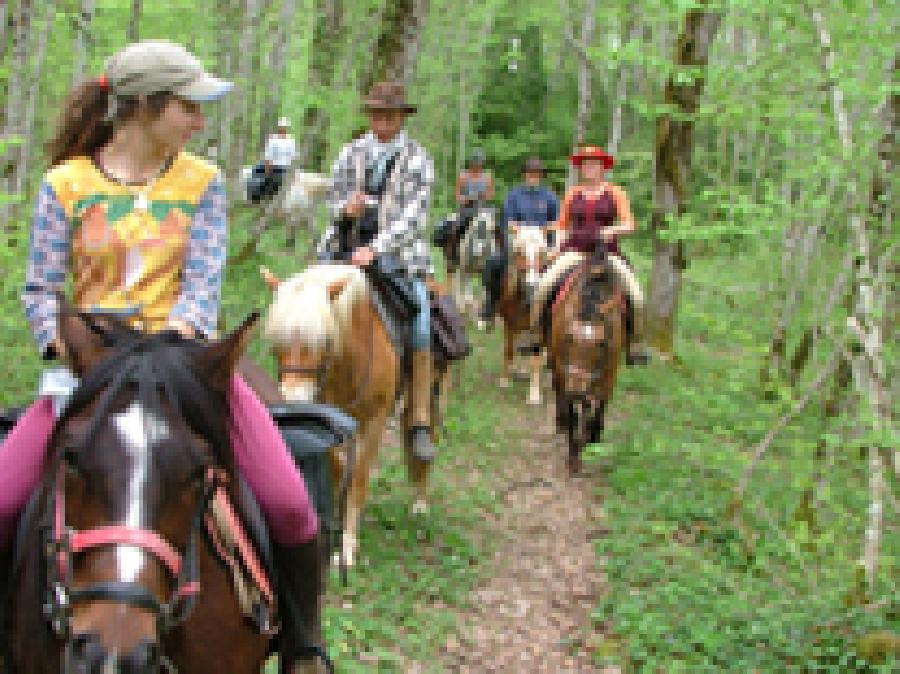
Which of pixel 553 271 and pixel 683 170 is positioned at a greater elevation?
pixel 683 170

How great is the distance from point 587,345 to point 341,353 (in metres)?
4.20

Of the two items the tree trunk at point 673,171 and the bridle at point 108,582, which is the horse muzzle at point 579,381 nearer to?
the tree trunk at point 673,171

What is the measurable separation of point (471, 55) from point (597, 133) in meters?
4.52

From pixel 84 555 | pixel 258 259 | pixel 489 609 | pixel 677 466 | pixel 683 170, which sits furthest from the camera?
pixel 258 259

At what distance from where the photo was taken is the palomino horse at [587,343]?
9891 mm

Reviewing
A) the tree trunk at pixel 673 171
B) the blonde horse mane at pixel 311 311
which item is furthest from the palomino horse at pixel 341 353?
the tree trunk at pixel 673 171

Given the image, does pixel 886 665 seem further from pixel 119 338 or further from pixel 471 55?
pixel 471 55

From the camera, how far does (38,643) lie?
8.16ft

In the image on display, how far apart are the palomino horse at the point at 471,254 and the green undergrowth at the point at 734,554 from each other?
453 cm

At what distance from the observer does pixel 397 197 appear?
7039mm

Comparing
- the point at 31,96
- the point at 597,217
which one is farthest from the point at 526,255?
the point at 31,96

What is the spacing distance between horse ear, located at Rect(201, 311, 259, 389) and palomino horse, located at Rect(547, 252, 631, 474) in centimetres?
758

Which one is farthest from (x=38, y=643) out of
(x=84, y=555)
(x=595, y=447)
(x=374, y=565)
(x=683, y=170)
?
(x=683, y=170)

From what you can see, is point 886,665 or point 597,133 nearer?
point 886,665
